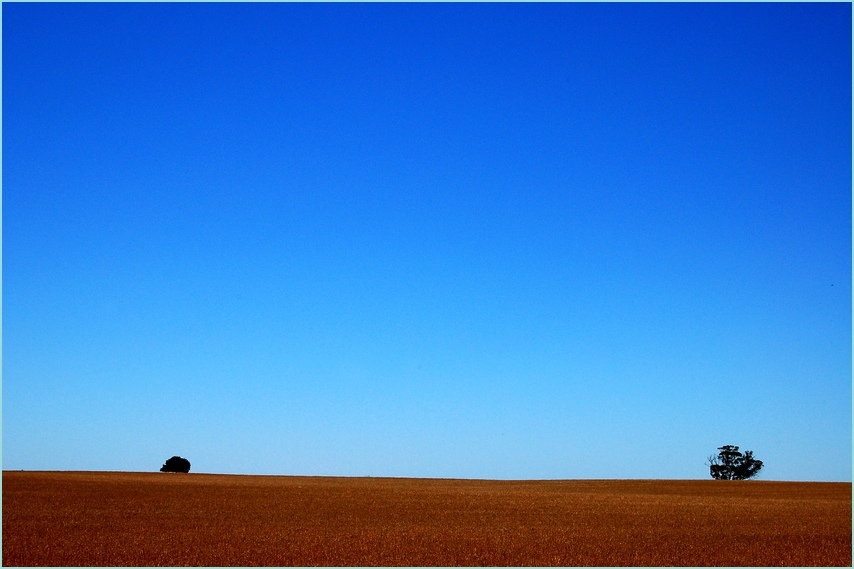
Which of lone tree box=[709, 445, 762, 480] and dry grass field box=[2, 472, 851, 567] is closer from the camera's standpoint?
dry grass field box=[2, 472, 851, 567]

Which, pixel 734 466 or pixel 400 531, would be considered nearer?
pixel 400 531

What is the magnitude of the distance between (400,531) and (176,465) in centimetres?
9148

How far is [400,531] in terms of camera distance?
32375mm

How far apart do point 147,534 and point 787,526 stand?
26.6 metres

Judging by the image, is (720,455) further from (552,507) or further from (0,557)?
(0,557)

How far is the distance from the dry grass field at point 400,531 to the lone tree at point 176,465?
215 feet

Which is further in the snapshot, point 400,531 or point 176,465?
point 176,465

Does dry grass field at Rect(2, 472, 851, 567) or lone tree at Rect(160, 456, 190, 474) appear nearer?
dry grass field at Rect(2, 472, 851, 567)

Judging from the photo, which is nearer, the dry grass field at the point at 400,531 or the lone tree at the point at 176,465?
the dry grass field at the point at 400,531

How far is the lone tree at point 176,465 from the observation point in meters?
116

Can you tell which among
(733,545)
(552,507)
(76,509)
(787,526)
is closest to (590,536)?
(733,545)

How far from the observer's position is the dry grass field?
25.7 metres

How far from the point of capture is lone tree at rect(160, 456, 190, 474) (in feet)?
379

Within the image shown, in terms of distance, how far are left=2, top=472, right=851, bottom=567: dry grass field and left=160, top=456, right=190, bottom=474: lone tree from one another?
6558 centimetres
